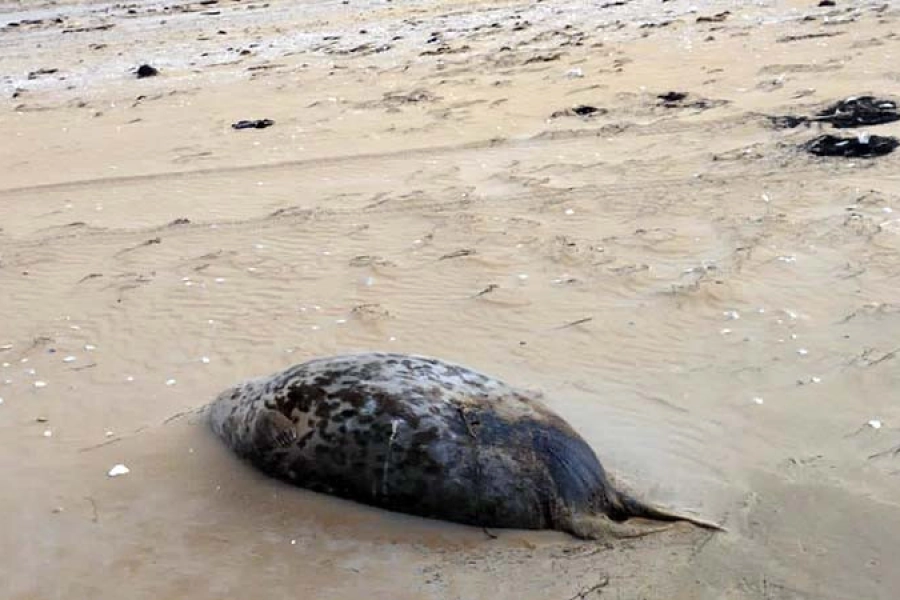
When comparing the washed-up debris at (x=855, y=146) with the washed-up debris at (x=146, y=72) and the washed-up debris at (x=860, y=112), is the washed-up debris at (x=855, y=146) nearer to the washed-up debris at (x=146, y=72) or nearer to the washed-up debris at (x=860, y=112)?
the washed-up debris at (x=860, y=112)

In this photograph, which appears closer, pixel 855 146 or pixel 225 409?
pixel 225 409

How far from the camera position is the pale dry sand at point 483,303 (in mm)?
3777

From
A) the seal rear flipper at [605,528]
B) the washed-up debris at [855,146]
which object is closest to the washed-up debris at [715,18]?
the washed-up debris at [855,146]

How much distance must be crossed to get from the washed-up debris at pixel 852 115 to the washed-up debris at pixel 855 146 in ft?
1.89

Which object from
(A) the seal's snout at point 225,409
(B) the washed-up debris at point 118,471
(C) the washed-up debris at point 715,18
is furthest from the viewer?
(C) the washed-up debris at point 715,18

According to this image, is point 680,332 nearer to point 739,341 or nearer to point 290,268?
point 739,341

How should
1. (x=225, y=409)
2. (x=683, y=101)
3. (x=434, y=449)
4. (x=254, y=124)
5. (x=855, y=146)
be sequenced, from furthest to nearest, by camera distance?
1. (x=254, y=124)
2. (x=683, y=101)
3. (x=855, y=146)
4. (x=225, y=409)
5. (x=434, y=449)

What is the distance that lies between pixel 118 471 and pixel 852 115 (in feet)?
22.8

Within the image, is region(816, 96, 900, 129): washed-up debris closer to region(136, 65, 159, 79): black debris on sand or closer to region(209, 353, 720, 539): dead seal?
region(209, 353, 720, 539): dead seal

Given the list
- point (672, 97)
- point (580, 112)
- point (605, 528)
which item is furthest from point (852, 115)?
point (605, 528)

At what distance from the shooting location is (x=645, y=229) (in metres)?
6.99

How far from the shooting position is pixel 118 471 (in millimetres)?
4477

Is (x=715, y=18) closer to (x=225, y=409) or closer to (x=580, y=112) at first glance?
(x=580, y=112)

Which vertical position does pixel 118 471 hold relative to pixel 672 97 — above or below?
above
